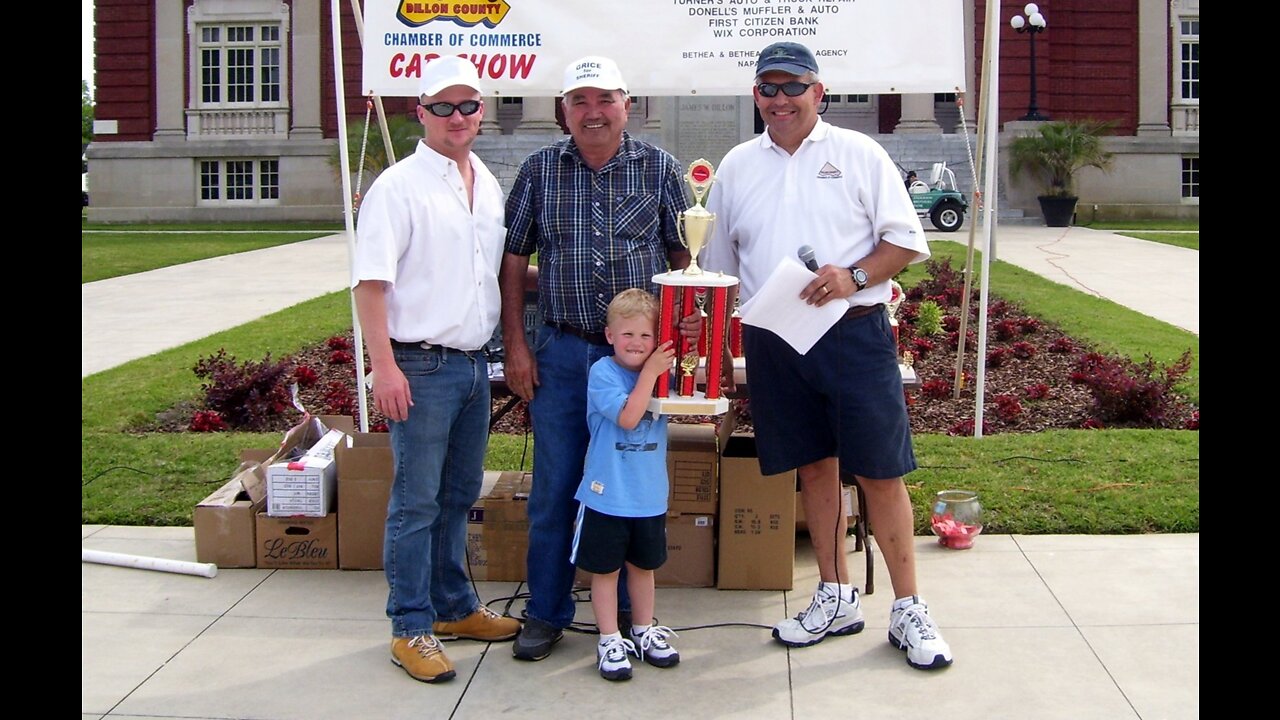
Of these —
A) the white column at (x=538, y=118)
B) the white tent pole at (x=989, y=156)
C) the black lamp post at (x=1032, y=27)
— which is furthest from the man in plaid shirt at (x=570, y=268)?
the white column at (x=538, y=118)

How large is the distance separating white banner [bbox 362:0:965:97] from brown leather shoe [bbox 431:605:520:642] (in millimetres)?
3385

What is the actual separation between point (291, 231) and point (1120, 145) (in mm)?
19508

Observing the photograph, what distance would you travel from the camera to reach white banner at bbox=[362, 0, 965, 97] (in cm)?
714

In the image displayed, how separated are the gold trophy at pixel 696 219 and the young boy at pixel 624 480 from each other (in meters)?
0.23

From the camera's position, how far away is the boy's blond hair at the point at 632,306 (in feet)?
14.4

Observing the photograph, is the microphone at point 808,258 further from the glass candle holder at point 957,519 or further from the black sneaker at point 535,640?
the glass candle holder at point 957,519

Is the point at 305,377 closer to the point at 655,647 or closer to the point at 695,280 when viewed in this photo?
the point at 655,647

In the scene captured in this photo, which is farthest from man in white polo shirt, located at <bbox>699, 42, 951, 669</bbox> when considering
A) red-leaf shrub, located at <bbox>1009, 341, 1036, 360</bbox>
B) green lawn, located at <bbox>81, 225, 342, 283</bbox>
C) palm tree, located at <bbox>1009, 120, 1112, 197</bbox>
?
palm tree, located at <bbox>1009, 120, 1112, 197</bbox>

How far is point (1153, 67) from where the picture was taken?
31297 millimetres

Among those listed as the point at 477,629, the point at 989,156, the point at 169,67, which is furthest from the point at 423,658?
the point at 169,67
